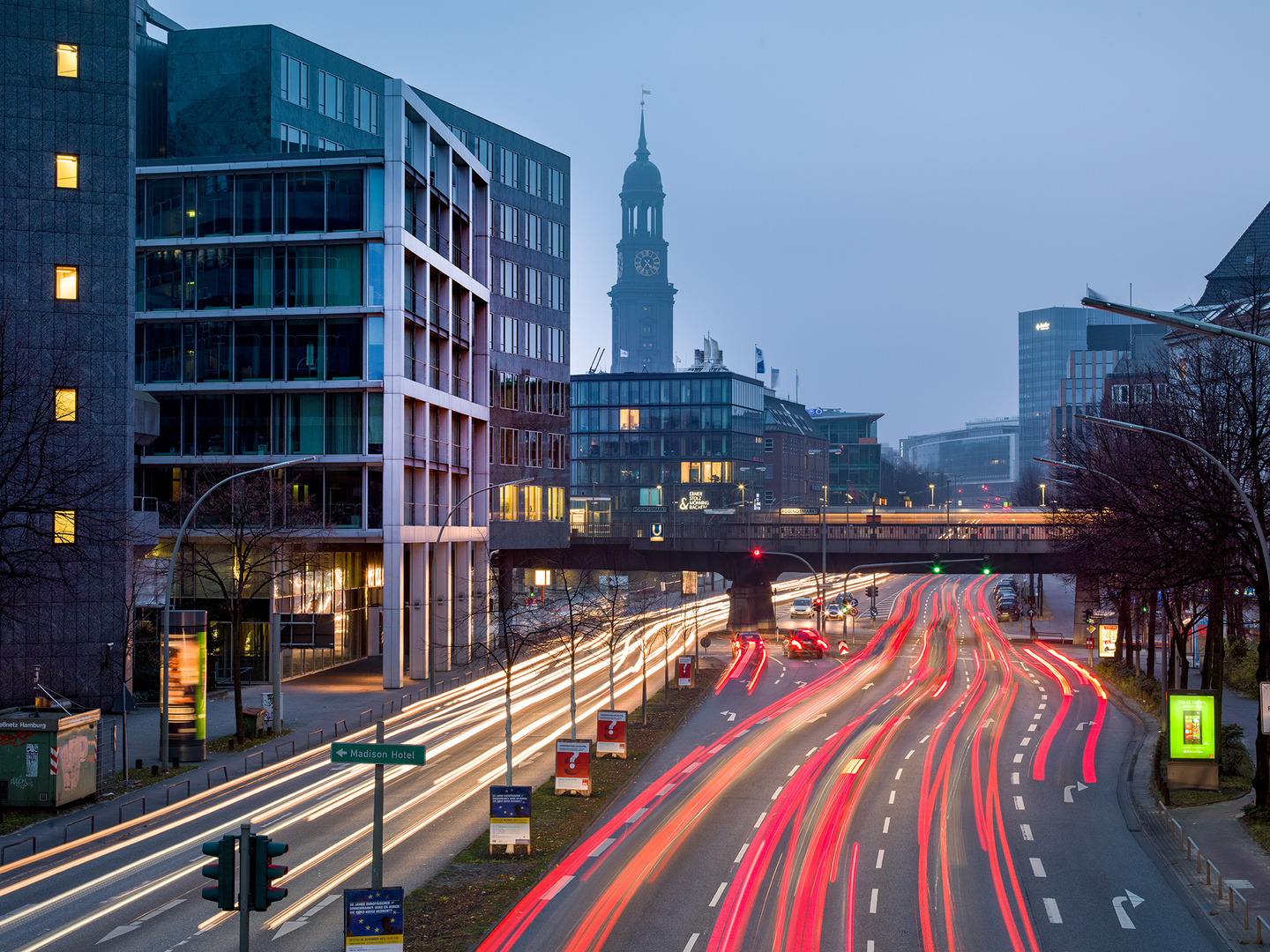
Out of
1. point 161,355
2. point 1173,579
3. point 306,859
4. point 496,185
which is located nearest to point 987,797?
point 1173,579

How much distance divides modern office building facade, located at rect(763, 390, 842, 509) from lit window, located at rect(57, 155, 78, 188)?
11683 cm

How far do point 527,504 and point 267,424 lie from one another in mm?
25895

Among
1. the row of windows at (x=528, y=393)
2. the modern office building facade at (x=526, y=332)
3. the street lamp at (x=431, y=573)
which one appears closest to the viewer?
the street lamp at (x=431, y=573)

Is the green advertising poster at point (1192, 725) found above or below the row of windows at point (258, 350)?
below

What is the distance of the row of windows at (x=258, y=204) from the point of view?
58.3 m

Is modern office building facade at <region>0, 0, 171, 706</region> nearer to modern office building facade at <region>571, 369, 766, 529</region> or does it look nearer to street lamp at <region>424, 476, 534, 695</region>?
street lamp at <region>424, 476, 534, 695</region>

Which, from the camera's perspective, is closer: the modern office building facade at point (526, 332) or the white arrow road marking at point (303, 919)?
the white arrow road marking at point (303, 919)

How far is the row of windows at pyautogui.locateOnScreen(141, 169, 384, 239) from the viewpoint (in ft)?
191

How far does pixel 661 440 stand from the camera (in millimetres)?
145375

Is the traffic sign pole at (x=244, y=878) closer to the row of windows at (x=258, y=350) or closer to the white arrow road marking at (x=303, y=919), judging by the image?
the white arrow road marking at (x=303, y=919)

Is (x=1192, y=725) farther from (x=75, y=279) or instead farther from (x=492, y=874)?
(x=75, y=279)

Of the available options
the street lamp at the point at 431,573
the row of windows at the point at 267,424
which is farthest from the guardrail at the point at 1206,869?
the row of windows at the point at 267,424

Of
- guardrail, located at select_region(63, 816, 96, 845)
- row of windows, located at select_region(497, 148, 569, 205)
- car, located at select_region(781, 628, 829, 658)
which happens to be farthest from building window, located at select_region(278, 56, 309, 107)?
guardrail, located at select_region(63, 816, 96, 845)

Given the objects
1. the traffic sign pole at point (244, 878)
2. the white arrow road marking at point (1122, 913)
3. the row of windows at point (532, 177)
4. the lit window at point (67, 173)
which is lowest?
the white arrow road marking at point (1122, 913)
